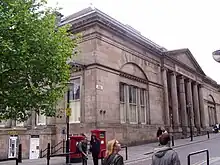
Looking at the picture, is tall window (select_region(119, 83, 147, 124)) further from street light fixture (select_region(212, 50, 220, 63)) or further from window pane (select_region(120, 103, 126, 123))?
street light fixture (select_region(212, 50, 220, 63))

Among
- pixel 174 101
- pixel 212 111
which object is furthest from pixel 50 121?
pixel 212 111

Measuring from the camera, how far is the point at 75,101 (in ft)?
68.6

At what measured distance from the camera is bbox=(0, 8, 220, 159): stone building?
64.8ft

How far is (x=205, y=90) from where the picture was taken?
42.3 metres

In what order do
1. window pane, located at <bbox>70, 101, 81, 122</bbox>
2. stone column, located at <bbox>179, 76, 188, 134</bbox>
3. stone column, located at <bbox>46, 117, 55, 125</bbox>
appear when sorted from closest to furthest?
window pane, located at <bbox>70, 101, 81, 122</bbox> → stone column, located at <bbox>46, 117, 55, 125</bbox> → stone column, located at <bbox>179, 76, 188, 134</bbox>

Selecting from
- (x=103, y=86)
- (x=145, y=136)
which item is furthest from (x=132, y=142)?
(x=103, y=86)

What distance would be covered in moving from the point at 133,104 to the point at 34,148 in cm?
918

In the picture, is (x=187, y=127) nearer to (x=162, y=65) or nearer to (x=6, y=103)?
(x=162, y=65)

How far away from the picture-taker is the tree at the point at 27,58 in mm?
10922

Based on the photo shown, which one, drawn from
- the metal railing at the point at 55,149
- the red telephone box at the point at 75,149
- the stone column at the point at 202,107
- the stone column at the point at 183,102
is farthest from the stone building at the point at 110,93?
the stone column at the point at 202,107

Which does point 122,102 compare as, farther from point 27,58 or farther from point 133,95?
point 27,58

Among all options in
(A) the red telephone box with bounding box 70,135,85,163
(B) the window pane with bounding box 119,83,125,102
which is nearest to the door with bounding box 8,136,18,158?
→ (B) the window pane with bounding box 119,83,125,102

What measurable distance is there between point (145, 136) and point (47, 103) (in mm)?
12871

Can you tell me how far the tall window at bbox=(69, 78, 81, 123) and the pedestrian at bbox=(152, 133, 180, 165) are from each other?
16.2m
